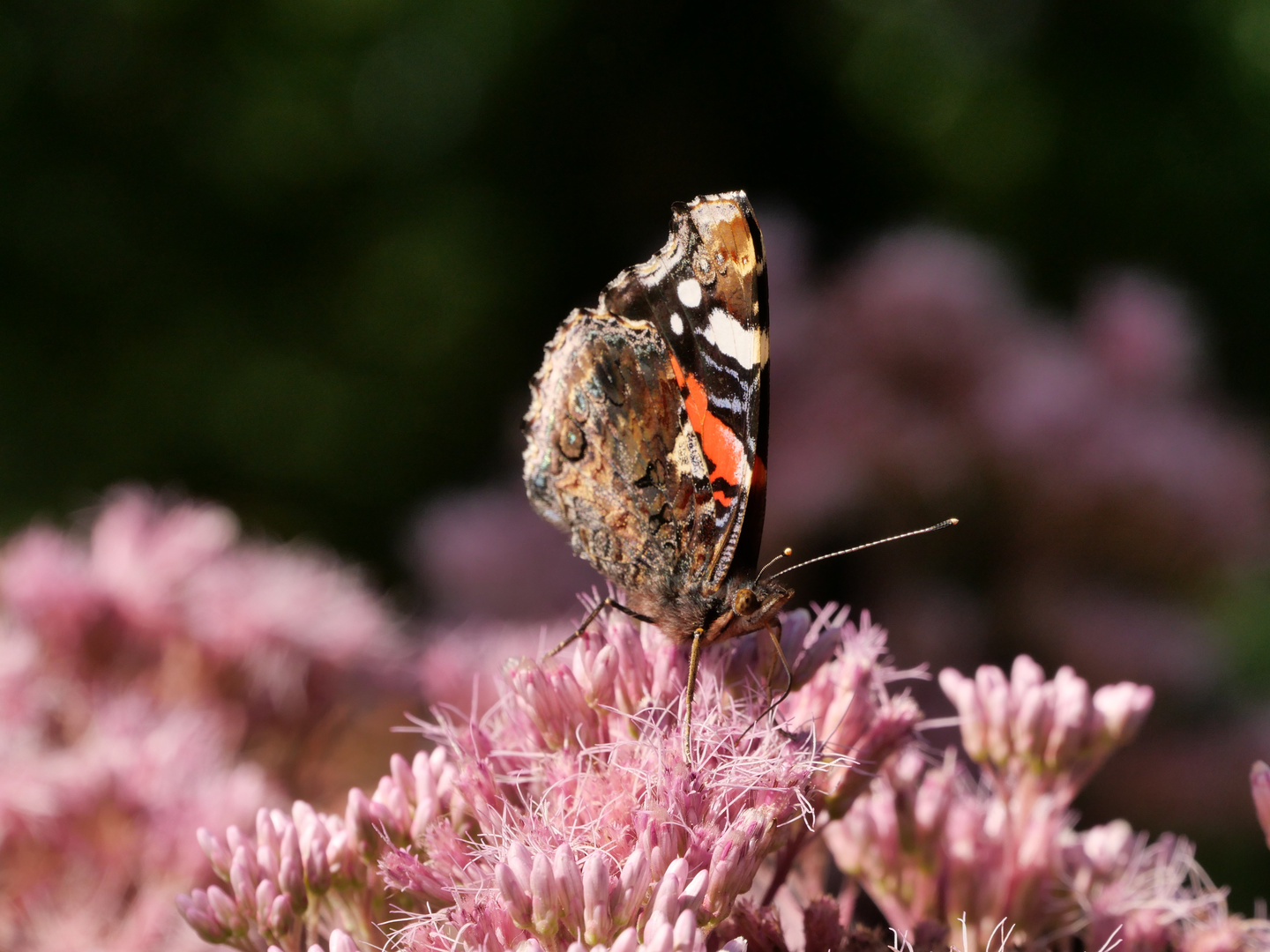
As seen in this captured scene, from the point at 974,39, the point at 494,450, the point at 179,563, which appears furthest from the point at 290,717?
the point at 974,39

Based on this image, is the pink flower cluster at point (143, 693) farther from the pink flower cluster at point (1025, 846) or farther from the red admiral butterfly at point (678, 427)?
the pink flower cluster at point (1025, 846)

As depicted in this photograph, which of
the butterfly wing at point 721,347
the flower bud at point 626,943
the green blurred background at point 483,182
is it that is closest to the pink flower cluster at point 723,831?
the flower bud at point 626,943

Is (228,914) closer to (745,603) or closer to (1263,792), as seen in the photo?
(745,603)

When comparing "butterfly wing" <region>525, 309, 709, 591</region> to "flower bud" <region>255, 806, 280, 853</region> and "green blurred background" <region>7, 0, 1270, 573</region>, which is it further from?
"green blurred background" <region>7, 0, 1270, 573</region>

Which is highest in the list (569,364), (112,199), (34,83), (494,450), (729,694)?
(34,83)

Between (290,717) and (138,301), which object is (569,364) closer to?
(290,717)

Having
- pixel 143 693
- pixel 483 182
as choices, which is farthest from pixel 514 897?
pixel 483 182
